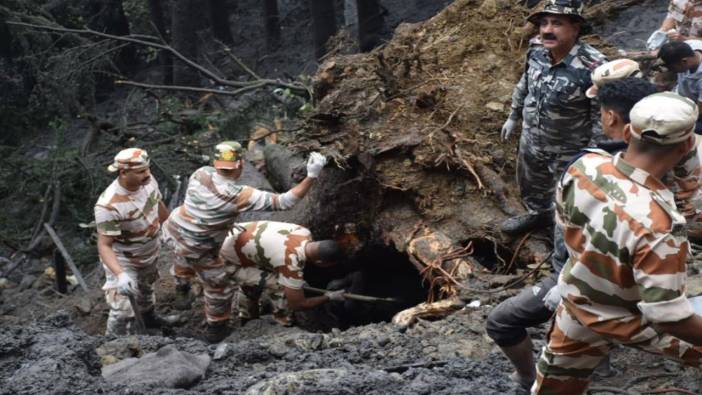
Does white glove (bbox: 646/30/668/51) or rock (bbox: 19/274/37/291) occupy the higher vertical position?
white glove (bbox: 646/30/668/51)

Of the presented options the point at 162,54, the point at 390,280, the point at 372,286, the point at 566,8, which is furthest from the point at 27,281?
the point at 566,8

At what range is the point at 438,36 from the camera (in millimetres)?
7449

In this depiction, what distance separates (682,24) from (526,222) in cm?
236

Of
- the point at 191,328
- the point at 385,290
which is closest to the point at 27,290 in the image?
the point at 191,328

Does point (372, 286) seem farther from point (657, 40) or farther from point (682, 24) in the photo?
point (682, 24)

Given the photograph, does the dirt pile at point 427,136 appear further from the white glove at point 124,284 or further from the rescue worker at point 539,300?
the rescue worker at point 539,300

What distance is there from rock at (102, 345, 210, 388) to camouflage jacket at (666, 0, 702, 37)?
4670 mm

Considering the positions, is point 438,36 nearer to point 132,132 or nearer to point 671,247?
point 132,132

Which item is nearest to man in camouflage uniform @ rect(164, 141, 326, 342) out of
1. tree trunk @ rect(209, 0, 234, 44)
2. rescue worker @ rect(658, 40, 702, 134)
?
rescue worker @ rect(658, 40, 702, 134)

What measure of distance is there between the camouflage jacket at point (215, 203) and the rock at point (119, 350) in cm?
156

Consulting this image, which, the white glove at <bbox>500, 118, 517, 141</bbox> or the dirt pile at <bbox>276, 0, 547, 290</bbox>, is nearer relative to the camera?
the white glove at <bbox>500, 118, 517, 141</bbox>

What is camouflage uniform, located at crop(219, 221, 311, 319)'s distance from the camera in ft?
21.9

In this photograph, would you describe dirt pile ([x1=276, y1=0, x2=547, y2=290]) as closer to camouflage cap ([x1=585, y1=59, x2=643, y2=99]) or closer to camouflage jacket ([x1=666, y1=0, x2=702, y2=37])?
camouflage jacket ([x1=666, y1=0, x2=702, y2=37])

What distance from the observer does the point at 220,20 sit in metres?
15.6
